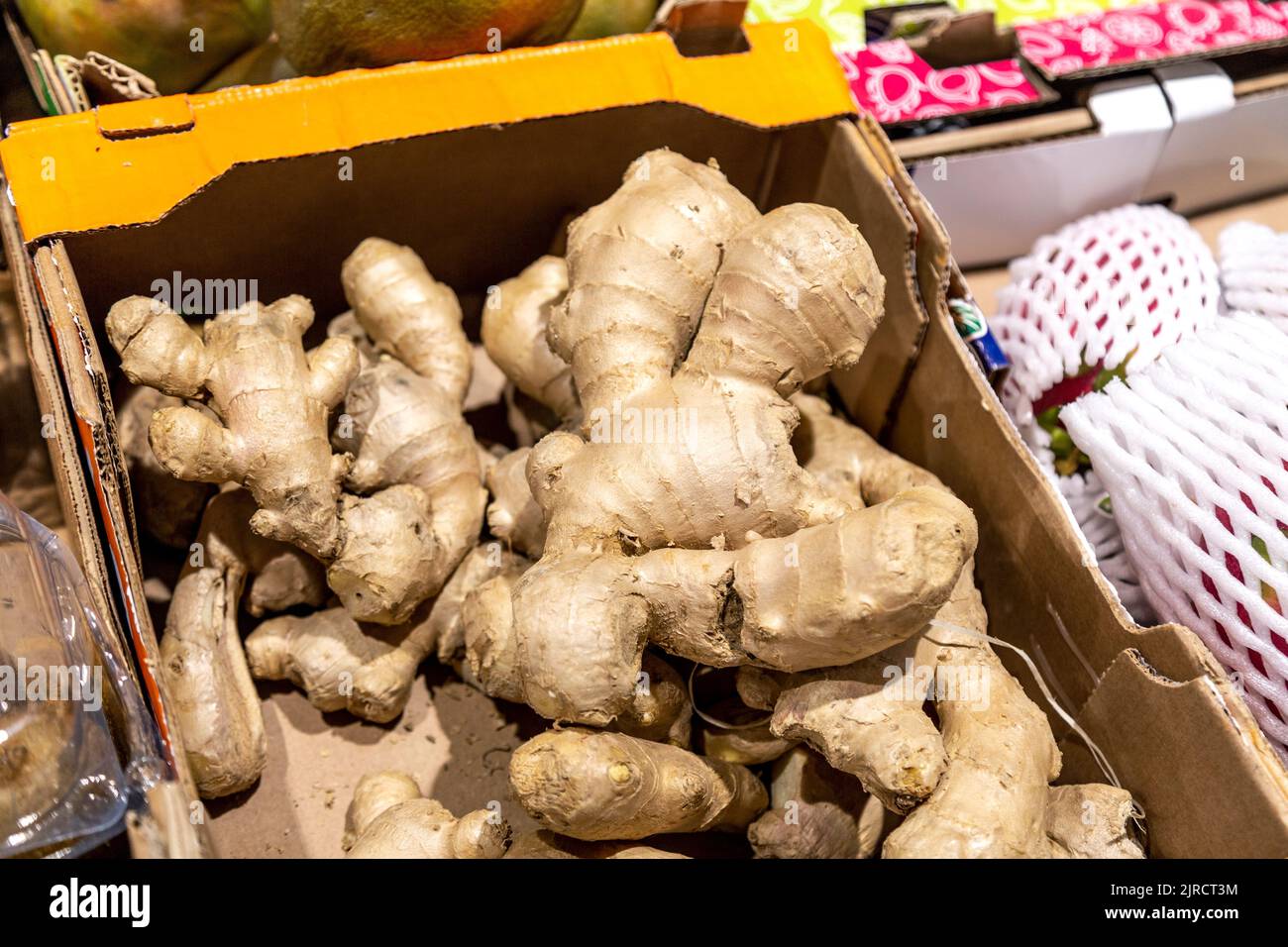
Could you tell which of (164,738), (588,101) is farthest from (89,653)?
(588,101)

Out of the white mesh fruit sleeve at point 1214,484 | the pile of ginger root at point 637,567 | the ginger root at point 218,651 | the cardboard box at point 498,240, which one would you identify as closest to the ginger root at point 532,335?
the pile of ginger root at point 637,567

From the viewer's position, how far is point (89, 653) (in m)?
0.88

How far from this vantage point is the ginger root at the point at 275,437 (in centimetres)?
98

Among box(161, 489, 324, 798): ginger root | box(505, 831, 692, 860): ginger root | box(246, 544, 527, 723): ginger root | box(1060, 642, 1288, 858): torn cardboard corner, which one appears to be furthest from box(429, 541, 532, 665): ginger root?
box(1060, 642, 1288, 858): torn cardboard corner

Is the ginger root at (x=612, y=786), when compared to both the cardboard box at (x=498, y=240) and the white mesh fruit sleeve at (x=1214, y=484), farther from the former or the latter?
the white mesh fruit sleeve at (x=1214, y=484)

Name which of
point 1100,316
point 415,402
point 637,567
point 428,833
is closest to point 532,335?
point 415,402

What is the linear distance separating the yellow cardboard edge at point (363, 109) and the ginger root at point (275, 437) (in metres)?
0.14

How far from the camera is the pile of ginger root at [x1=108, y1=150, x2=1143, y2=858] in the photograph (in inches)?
32.6

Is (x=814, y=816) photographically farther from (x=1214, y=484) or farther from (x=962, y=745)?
(x=1214, y=484)

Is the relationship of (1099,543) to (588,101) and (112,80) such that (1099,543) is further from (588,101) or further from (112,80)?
(112,80)

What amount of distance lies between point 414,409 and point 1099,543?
2.60 feet

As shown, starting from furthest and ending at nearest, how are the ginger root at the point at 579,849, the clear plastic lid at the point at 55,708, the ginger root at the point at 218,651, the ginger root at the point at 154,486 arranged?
1. the ginger root at the point at 154,486
2. the ginger root at the point at 218,651
3. the ginger root at the point at 579,849
4. the clear plastic lid at the point at 55,708

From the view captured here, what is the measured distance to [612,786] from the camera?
821 mm
